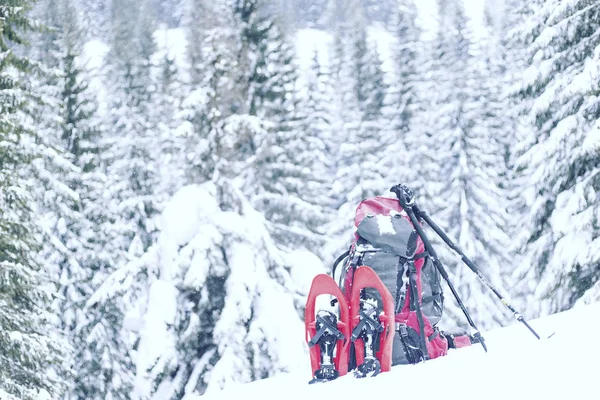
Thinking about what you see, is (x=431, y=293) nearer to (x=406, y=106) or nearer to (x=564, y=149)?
(x=564, y=149)

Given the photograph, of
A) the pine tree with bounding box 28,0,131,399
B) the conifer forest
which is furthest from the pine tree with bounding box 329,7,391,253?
the pine tree with bounding box 28,0,131,399

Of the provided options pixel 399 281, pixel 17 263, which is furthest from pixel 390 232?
pixel 17 263

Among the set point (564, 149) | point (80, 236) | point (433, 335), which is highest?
point (80, 236)

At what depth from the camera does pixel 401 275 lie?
5.39 metres

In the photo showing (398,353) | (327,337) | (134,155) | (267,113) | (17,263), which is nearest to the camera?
(327,337)

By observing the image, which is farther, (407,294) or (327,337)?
(407,294)

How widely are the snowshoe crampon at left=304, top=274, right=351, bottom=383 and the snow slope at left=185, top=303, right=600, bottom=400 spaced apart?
0.49 feet

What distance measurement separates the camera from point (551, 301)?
47.3 feet

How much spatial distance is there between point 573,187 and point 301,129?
1425 centimetres

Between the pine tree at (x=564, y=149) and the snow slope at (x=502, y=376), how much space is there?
8.53 meters

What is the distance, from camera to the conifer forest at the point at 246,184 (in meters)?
13.0

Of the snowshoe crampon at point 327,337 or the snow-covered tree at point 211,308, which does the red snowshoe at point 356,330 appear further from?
the snow-covered tree at point 211,308

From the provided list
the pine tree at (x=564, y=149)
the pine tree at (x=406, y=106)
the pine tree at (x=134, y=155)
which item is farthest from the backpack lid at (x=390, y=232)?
the pine tree at (x=406, y=106)

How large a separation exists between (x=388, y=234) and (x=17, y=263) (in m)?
8.43
